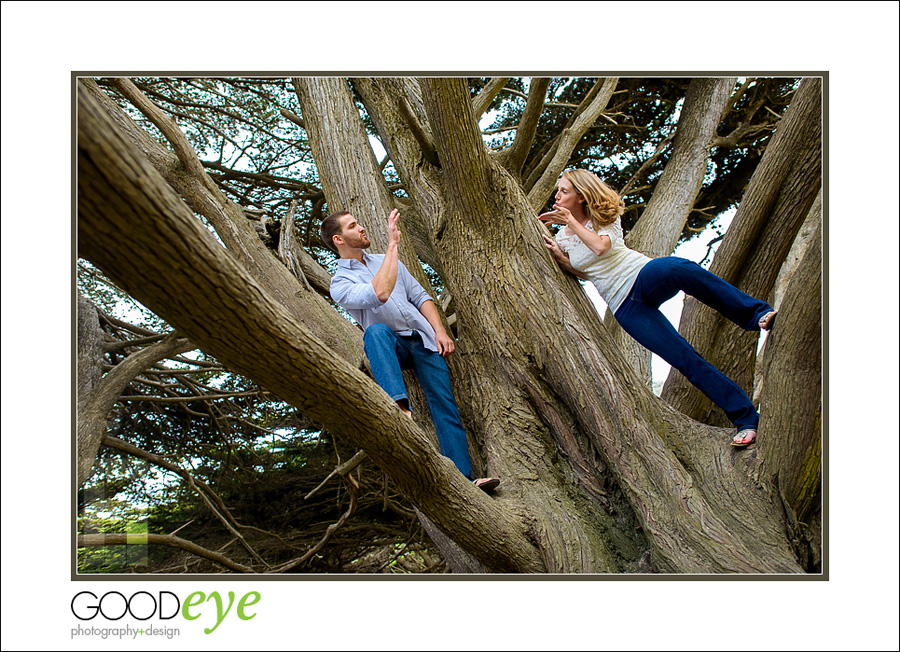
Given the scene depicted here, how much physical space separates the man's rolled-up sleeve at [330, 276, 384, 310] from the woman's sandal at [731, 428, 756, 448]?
4.00 ft

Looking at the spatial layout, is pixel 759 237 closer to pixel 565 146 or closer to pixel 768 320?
pixel 768 320

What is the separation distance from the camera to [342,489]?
4219 mm

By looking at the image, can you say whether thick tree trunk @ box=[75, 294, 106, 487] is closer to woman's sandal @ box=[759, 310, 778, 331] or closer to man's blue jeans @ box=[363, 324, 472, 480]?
man's blue jeans @ box=[363, 324, 472, 480]

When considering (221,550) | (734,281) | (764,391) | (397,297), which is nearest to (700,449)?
(764,391)

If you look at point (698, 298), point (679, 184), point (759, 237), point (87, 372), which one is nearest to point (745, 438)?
point (698, 298)

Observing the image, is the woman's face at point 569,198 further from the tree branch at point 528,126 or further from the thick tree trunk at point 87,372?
the thick tree trunk at point 87,372

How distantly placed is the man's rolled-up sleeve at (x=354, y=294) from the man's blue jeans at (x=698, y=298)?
859 millimetres

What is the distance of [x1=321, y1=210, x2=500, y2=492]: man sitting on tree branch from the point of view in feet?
6.32

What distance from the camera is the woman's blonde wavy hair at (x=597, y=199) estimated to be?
2.11 meters

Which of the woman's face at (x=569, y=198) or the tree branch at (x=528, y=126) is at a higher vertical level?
the tree branch at (x=528, y=126)

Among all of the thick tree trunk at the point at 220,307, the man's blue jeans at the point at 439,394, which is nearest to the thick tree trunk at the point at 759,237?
the man's blue jeans at the point at 439,394

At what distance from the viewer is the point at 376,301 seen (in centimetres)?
197

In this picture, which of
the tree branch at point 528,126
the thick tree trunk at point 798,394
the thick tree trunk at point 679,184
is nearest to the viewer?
the thick tree trunk at point 798,394

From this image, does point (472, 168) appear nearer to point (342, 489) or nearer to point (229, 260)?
Result: point (229, 260)
